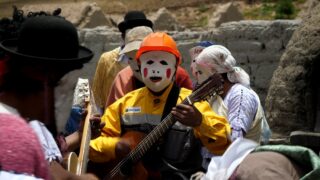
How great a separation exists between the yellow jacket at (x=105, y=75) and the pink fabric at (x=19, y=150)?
12.3 ft

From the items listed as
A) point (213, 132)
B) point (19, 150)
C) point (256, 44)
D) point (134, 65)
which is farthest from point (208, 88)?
point (256, 44)

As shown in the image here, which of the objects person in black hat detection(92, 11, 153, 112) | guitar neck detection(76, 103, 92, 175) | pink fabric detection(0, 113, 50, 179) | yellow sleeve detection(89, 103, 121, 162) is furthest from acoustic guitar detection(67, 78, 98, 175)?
person in black hat detection(92, 11, 153, 112)

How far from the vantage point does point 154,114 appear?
15.6ft

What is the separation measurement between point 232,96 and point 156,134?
63cm

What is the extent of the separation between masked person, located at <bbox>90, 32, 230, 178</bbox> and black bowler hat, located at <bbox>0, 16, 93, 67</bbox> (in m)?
1.56

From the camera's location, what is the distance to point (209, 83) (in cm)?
467

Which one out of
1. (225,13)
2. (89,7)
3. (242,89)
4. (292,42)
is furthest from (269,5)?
(242,89)

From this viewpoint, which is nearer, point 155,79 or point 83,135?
point 83,135

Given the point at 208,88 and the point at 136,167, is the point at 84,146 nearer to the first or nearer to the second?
the point at 136,167

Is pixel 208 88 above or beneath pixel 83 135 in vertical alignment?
above

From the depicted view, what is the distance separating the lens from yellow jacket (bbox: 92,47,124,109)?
248 inches

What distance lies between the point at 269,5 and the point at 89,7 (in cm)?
723

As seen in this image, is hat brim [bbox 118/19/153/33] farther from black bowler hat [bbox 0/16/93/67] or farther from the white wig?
black bowler hat [bbox 0/16/93/67]

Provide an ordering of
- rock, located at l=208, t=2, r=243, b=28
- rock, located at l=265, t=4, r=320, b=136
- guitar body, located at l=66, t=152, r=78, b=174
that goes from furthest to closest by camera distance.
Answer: rock, located at l=208, t=2, r=243, b=28 → rock, located at l=265, t=4, r=320, b=136 → guitar body, located at l=66, t=152, r=78, b=174
